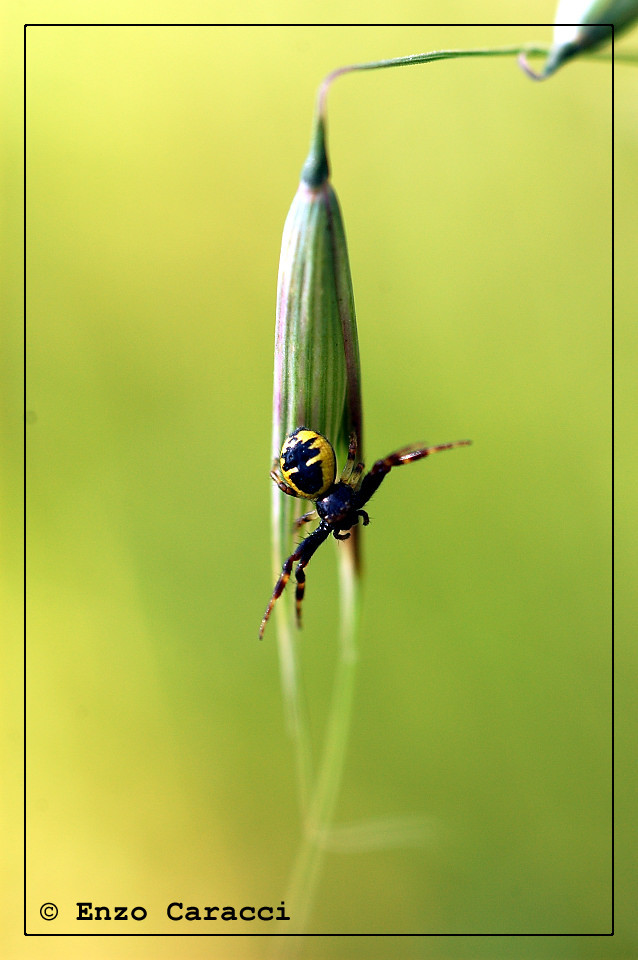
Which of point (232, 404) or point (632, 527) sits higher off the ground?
point (232, 404)

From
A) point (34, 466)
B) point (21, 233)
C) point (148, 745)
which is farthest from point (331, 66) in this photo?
point (148, 745)

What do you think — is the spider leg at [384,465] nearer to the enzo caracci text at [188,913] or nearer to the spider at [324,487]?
the spider at [324,487]

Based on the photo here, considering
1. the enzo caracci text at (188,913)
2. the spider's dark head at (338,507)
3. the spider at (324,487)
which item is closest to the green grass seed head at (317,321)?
the spider at (324,487)

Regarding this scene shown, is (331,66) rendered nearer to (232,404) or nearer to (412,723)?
(232,404)

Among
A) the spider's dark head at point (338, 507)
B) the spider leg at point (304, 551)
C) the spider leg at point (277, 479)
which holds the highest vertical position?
the spider leg at point (277, 479)

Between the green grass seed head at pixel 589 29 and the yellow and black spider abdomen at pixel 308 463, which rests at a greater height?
the green grass seed head at pixel 589 29

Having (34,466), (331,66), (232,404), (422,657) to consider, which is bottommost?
(422,657)

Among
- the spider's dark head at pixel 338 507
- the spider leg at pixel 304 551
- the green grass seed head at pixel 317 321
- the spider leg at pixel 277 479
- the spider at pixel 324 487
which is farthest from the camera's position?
the spider leg at pixel 304 551

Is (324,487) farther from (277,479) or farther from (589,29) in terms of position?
(589,29)

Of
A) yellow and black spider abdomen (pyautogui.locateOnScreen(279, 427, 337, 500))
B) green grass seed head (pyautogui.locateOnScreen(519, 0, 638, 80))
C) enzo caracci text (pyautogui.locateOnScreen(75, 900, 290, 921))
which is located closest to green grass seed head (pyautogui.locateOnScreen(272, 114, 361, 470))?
yellow and black spider abdomen (pyautogui.locateOnScreen(279, 427, 337, 500))
